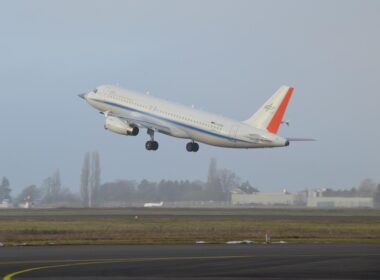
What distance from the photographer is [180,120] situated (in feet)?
309

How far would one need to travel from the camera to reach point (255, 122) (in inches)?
3570

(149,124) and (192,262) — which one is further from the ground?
(149,124)

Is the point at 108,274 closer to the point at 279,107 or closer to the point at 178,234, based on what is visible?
the point at 178,234

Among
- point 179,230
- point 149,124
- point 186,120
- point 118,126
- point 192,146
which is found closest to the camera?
point 179,230

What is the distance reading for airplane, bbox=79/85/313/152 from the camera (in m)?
89.6

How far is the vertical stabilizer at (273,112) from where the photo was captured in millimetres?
89438

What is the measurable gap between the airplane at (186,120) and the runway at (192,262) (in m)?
37.8

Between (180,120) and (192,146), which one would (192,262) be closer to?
(180,120)

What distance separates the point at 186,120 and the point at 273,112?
31.4ft

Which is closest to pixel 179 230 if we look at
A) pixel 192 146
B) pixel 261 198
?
pixel 192 146

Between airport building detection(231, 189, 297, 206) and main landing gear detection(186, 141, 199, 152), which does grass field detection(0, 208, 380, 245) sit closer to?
main landing gear detection(186, 141, 199, 152)

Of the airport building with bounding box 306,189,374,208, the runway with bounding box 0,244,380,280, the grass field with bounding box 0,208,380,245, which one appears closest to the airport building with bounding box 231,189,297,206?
the airport building with bounding box 306,189,374,208

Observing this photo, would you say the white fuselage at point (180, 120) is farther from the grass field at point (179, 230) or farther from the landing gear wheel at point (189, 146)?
the grass field at point (179, 230)

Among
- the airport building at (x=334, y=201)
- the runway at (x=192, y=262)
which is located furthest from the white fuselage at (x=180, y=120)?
the airport building at (x=334, y=201)
